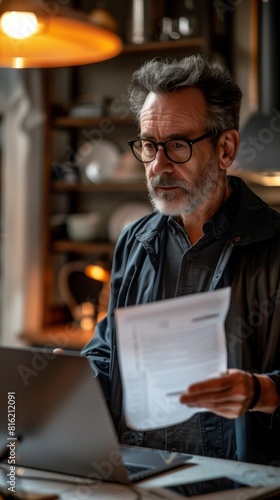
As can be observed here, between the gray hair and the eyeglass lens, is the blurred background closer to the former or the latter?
the gray hair

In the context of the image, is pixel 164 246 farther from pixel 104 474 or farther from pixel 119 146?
pixel 119 146

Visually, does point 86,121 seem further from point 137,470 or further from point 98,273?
point 137,470

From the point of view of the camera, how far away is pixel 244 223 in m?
1.89

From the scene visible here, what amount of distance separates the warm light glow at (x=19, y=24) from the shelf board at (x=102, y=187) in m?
2.16

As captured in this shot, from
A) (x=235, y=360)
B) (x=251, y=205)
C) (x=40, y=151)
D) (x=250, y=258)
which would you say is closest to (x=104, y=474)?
(x=235, y=360)

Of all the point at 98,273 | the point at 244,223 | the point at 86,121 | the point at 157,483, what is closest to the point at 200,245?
the point at 244,223

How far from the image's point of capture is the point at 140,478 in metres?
1.52

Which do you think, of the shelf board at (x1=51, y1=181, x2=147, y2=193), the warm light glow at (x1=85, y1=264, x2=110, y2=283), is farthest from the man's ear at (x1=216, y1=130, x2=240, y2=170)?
the warm light glow at (x1=85, y1=264, x2=110, y2=283)

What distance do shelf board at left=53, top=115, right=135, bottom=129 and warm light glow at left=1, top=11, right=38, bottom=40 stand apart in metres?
2.17

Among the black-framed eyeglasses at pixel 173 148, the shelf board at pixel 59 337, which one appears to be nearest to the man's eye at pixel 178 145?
the black-framed eyeglasses at pixel 173 148

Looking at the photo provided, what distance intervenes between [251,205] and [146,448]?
642mm

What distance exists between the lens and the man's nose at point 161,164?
194 centimetres

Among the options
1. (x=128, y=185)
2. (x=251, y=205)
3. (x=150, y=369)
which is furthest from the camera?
(x=128, y=185)

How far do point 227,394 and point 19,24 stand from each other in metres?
1.05
